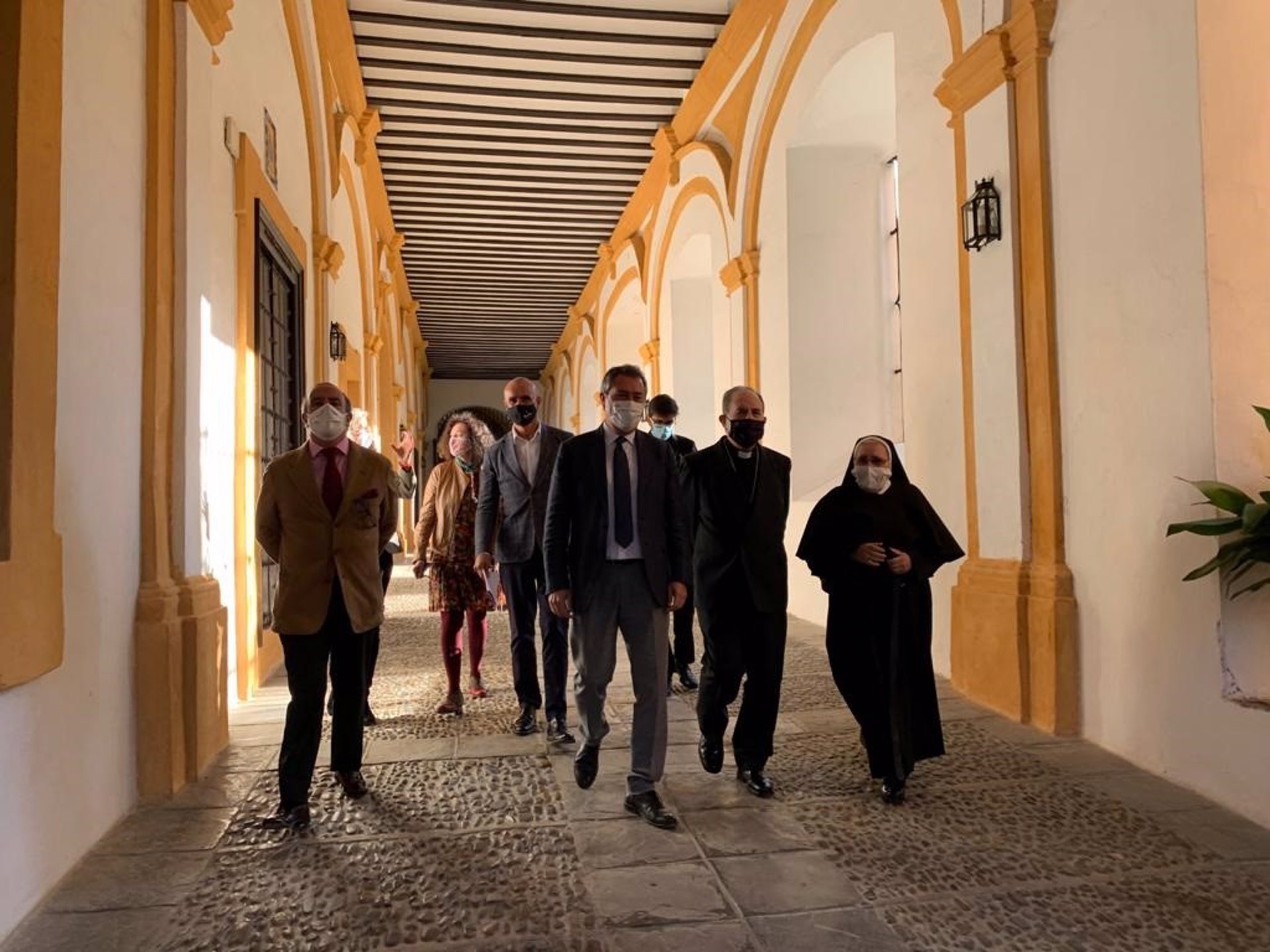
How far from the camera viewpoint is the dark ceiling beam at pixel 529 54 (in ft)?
28.7

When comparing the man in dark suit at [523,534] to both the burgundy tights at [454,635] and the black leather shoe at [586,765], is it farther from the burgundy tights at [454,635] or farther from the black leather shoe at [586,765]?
the black leather shoe at [586,765]

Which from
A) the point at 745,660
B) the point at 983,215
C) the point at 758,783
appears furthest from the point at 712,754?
the point at 983,215

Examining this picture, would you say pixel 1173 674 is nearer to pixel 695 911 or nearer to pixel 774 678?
pixel 774 678

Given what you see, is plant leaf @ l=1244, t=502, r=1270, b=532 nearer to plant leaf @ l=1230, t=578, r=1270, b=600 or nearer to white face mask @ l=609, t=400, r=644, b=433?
plant leaf @ l=1230, t=578, r=1270, b=600

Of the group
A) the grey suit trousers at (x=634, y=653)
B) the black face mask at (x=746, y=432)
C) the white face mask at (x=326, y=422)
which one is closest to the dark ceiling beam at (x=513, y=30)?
the white face mask at (x=326, y=422)

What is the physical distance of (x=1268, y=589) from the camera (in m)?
3.28

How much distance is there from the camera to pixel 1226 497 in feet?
10.3

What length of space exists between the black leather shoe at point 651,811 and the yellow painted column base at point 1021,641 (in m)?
2.05

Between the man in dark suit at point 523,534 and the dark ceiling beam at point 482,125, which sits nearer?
the man in dark suit at point 523,534

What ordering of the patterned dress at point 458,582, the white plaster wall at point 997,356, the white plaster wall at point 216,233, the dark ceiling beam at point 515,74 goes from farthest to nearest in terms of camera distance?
the dark ceiling beam at point 515,74 < the patterned dress at point 458,582 < the white plaster wall at point 997,356 < the white plaster wall at point 216,233

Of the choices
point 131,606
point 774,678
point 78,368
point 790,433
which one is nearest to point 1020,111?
point 774,678

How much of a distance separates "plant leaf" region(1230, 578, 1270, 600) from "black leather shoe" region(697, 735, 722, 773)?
6.36ft

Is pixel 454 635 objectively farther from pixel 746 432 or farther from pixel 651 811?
pixel 746 432

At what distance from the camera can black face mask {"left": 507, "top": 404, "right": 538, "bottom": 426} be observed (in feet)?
14.4
